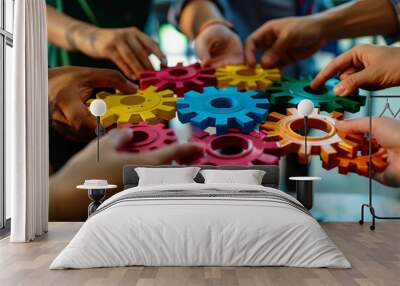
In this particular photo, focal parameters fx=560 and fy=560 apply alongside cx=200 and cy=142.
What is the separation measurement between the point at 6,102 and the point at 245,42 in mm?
2720

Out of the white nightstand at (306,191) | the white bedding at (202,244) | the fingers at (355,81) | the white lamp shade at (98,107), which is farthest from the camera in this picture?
the fingers at (355,81)

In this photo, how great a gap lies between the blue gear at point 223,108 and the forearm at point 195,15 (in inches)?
28.9

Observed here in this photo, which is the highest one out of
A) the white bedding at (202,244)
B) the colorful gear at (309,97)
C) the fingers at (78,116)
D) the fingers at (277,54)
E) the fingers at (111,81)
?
the fingers at (277,54)

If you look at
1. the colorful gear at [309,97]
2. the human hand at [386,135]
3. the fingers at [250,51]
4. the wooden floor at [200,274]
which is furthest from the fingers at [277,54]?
the wooden floor at [200,274]

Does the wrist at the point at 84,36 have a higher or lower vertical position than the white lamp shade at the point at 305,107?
higher

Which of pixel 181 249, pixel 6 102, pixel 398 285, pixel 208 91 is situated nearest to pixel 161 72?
pixel 208 91

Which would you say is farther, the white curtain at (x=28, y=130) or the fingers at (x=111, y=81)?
the fingers at (x=111, y=81)

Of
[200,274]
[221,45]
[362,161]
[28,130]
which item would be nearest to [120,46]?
[221,45]

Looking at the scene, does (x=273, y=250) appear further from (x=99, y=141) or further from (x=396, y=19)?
(x=396, y=19)

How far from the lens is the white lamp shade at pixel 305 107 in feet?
19.4

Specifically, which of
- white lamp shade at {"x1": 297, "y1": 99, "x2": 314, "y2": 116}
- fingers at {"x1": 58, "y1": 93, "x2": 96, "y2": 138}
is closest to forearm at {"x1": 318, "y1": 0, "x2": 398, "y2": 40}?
white lamp shade at {"x1": 297, "y1": 99, "x2": 314, "y2": 116}

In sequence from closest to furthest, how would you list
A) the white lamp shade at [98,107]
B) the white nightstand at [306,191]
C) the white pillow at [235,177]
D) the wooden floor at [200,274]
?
the wooden floor at [200,274], the white pillow at [235,177], the white nightstand at [306,191], the white lamp shade at [98,107]

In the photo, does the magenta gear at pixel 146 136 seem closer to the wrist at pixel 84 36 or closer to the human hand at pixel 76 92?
the human hand at pixel 76 92

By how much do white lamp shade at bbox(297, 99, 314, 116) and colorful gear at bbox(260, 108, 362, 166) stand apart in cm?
27
